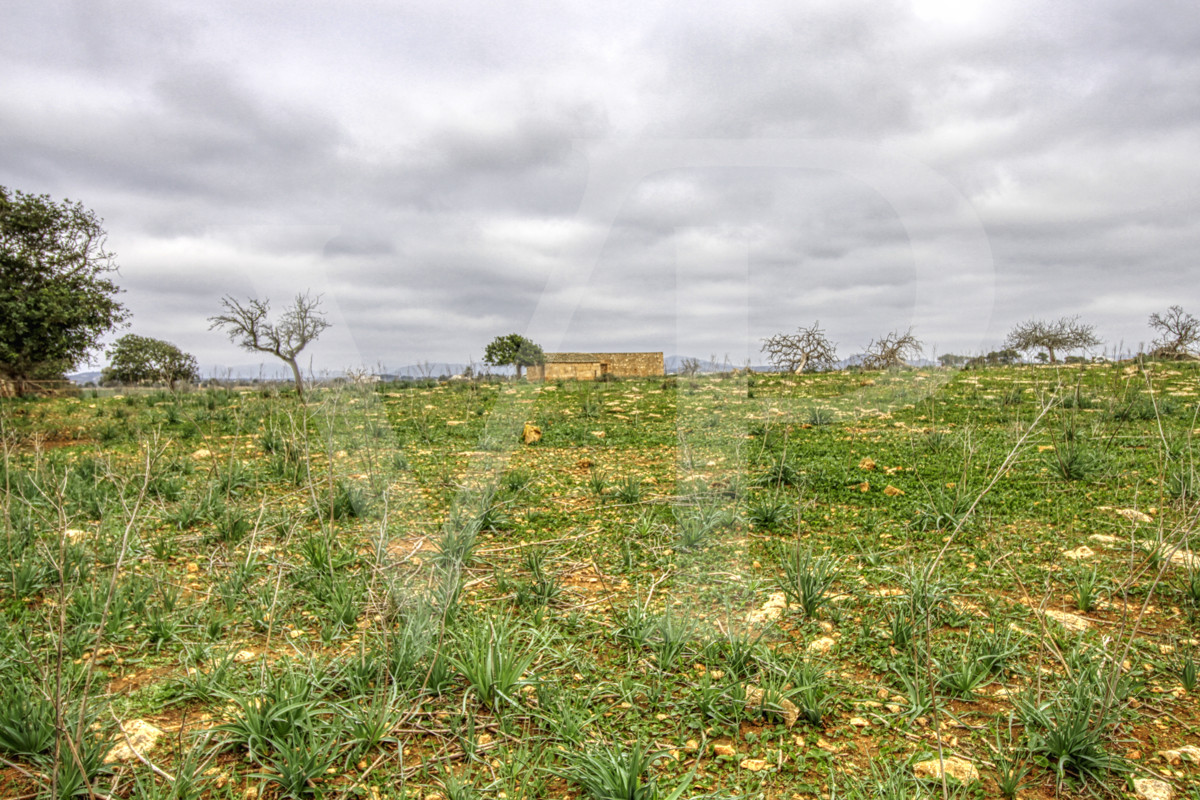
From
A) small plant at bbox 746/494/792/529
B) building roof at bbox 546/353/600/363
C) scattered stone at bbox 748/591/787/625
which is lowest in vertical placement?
scattered stone at bbox 748/591/787/625

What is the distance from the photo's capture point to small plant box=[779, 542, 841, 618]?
278 centimetres

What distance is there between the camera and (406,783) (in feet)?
5.91

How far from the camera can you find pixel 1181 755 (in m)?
1.82

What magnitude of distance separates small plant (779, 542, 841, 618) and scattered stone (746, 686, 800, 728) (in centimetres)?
72

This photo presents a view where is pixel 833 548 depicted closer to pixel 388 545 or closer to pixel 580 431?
pixel 388 545

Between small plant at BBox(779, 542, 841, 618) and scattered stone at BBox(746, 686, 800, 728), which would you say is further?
small plant at BBox(779, 542, 841, 618)

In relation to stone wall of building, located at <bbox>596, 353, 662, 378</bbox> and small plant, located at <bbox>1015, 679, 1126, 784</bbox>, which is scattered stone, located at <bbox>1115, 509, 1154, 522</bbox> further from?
stone wall of building, located at <bbox>596, 353, 662, 378</bbox>

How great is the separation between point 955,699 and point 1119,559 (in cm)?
186

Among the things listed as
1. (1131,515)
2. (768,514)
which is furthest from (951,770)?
(1131,515)

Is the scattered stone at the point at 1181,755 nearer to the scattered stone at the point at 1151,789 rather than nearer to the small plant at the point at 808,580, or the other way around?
the scattered stone at the point at 1151,789

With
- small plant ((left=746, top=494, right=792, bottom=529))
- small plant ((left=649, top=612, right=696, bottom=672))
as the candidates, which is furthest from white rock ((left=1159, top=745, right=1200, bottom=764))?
small plant ((left=746, top=494, right=792, bottom=529))

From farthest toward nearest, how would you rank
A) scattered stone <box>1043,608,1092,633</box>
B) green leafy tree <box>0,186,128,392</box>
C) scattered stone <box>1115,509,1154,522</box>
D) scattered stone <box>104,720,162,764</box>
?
green leafy tree <box>0,186,128,392</box> → scattered stone <box>1115,509,1154,522</box> → scattered stone <box>1043,608,1092,633</box> → scattered stone <box>104,720,162,764</box>

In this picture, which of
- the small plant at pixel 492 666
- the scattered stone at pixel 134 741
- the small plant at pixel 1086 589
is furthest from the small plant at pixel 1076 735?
the scattered stone at pixel 134 741

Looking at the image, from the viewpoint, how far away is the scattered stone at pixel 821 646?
2449 mm
